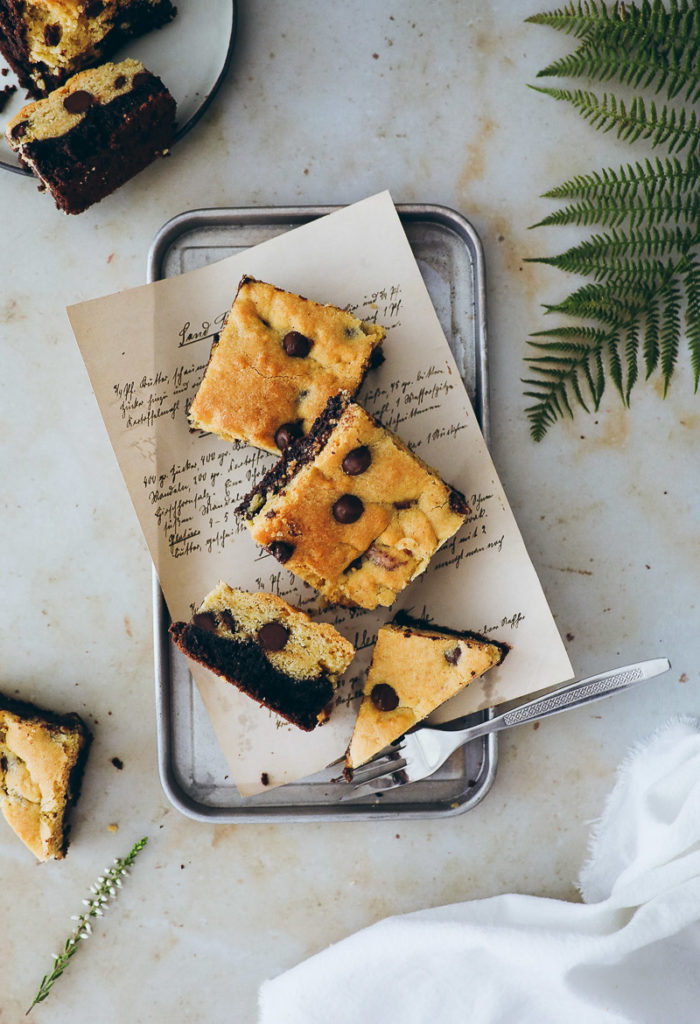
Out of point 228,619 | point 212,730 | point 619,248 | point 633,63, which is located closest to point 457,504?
point 228,619

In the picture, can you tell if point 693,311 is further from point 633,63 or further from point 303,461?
point 303,461

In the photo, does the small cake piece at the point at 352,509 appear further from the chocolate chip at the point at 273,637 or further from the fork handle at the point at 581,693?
the fork handle at the point at 581,693

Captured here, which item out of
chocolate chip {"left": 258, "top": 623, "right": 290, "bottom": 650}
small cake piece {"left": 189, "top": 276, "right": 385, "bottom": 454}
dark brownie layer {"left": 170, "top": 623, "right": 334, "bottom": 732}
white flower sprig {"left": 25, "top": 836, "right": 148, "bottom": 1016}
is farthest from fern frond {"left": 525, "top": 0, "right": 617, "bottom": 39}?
white flower sprig {"left": 25, "top": 836, "right": 148, "bottom": 1016}

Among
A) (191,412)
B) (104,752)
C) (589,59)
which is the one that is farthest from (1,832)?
(589,59)

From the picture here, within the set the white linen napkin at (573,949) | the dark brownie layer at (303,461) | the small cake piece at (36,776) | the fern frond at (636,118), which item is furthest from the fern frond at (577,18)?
the small cake piece at (36,776)

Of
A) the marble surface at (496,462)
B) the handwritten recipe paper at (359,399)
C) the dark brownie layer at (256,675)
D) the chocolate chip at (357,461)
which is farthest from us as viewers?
the marble surface at (496,462)

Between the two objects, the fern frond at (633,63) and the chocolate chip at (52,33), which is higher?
the chocolate chip at (52,33)

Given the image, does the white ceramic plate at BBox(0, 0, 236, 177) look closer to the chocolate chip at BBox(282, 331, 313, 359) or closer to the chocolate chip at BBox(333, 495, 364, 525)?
the chocolate chip at BBox(282, 331, 313, 359)
